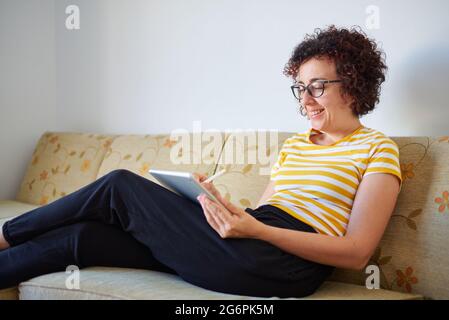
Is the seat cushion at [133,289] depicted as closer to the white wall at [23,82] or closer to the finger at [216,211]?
the finger at [216,211]

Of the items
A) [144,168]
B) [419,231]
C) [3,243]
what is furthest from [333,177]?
[144,168]

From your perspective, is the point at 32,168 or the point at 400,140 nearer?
the point at 400,140

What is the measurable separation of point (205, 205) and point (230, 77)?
1187mm

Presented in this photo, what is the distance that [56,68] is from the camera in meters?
3.38

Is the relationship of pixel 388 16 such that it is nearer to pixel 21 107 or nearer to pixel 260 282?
pixel 260 282

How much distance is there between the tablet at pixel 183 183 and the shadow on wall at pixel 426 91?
0.83 metres

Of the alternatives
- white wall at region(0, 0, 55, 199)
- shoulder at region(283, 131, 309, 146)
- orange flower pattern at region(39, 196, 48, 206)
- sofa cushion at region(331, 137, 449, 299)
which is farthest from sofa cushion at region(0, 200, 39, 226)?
sofa cushion at region(331, 137, 449, 299)

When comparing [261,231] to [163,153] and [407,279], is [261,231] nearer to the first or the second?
[407,279]

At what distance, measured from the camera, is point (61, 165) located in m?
2.92

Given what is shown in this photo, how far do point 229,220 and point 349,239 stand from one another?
31 cm

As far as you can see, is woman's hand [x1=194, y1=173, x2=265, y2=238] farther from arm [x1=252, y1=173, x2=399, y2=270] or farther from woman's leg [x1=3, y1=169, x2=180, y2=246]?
woman's leg [x1=3, y1=169, x2=180, y2=246]

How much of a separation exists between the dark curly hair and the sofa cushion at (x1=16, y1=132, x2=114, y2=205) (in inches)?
52.2

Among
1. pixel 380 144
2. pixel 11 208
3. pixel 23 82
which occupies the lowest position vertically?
pixel 11 208
